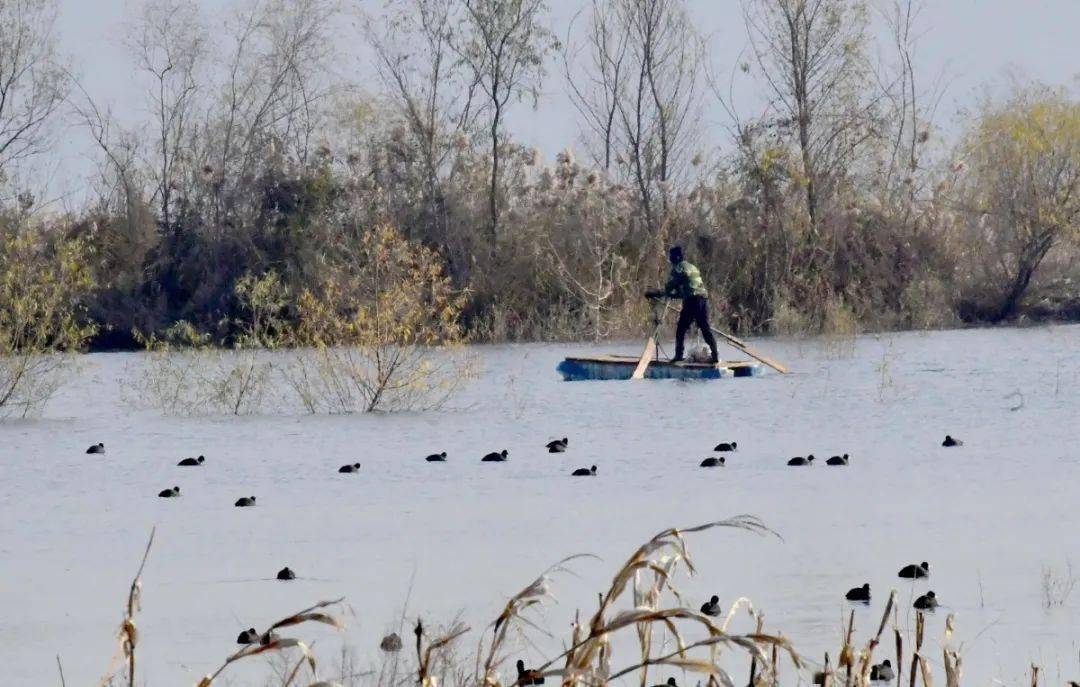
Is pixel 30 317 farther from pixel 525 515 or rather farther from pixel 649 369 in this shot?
pixel 525 515

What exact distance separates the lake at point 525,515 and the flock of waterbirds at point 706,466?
110 mm

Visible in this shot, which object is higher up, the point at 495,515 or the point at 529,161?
the point at 529,161

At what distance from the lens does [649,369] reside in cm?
2611

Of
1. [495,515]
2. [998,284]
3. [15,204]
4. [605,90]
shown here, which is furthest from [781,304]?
[495,515]

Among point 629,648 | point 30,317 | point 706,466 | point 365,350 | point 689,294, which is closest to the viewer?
point 629,648

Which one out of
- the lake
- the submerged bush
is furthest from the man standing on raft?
the submerged bush

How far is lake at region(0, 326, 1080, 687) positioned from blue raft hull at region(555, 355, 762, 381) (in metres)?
2.13

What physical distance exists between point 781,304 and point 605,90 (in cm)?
1189

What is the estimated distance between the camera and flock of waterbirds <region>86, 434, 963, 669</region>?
717 centimetres

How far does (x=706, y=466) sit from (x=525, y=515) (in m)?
3.14

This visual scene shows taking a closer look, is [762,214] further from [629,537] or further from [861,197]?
[629,537]

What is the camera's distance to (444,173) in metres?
41.4

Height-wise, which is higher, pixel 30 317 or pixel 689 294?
pixel 689 294

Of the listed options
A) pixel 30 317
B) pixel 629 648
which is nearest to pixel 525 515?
pixel 629 648
